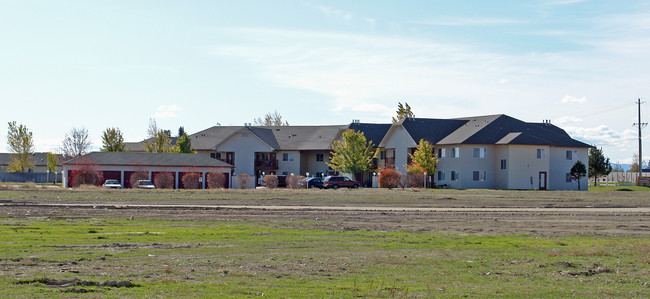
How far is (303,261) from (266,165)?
78568 mm

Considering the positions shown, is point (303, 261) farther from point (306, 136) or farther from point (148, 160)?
point (306, 136)

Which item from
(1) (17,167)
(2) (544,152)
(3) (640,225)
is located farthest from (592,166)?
(1) (17,167)

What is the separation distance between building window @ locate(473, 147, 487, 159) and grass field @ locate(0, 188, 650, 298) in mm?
52390

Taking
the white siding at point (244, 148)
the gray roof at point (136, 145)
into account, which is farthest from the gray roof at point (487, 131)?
the gray roof at point (136, 145)

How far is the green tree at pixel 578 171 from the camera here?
3204 inches

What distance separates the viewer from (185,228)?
26547mm

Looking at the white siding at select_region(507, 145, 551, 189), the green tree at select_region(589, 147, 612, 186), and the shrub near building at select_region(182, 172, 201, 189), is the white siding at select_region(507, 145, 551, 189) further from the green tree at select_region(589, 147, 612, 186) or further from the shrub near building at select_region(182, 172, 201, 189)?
the shrub near building at select_region(182, 172, 201, 189)

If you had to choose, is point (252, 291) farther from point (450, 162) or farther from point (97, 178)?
point (450, 162)

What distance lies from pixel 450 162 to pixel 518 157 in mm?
7653

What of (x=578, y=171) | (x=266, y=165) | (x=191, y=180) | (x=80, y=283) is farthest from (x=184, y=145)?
(x=80, y=283)

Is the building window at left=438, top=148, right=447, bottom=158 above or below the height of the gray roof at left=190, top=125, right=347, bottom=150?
below

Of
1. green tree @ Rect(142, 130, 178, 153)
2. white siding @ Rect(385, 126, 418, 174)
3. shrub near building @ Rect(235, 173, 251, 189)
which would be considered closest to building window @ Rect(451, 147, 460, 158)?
white siding @ Rect(385, 126, 418, 174)

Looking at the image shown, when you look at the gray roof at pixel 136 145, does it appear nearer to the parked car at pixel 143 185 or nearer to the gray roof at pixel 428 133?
the gray roof at pixel 428 133

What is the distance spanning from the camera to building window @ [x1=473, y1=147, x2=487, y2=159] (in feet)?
266
